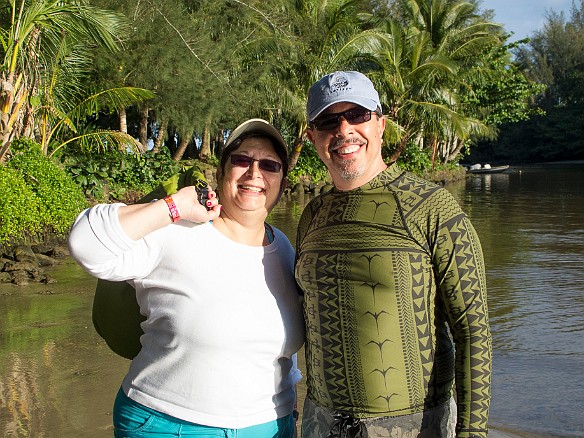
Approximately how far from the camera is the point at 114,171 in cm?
1691

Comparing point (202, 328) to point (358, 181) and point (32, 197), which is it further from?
point (32, 197)

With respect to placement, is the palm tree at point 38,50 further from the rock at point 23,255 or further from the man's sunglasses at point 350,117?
the man's sunglasses at point 350,117

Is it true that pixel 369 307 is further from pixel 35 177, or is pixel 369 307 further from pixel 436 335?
pixel 35 177

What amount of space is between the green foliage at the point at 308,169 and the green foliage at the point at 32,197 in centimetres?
1527

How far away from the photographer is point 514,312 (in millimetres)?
8602

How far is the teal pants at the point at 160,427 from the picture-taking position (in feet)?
7.69

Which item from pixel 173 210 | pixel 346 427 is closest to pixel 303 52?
pixel 173 210

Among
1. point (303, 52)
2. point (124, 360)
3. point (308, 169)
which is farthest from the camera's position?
point (308, 169)

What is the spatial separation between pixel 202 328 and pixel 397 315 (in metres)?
0.62

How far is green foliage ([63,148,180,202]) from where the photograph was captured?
1577 cm

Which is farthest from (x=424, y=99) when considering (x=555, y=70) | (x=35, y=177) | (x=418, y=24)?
(x=555, y=70)

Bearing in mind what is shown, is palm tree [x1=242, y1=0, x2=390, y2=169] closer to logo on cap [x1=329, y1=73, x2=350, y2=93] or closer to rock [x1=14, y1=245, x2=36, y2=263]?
rock [x1=14, y1=245, x2=36, y2=263]

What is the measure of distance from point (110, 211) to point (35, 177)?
9.61 meters

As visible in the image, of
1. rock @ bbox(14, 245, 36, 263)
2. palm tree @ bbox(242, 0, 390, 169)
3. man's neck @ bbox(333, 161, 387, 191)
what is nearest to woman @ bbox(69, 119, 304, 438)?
man's neck @ bbox(333, 161, 387, 191)
